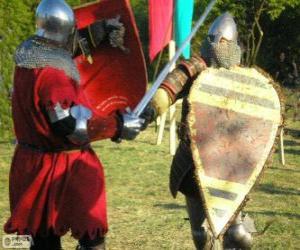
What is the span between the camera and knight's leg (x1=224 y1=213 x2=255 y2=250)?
388cm

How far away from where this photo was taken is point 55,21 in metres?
3.20

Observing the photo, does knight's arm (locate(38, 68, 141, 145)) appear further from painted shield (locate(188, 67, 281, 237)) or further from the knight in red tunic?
painted shield (locate(188, 67, 281, 237))

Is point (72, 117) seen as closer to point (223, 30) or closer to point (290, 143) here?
point (223, 30)

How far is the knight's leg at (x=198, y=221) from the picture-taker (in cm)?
384

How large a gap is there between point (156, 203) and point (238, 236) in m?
2.62

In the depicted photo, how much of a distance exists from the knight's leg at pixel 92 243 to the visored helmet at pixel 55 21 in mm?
986

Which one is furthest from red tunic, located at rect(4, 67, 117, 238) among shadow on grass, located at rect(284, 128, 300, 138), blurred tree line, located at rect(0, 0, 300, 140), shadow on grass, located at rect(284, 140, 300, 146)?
blurred tree line, located at rect(0, 0, 300, 140)

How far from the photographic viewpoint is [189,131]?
3.53m

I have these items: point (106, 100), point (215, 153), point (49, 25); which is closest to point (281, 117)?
point (215, 153)

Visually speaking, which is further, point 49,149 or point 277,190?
point 277,190

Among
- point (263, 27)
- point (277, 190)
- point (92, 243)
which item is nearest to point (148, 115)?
point (92, 243)

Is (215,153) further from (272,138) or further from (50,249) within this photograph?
(50,249)

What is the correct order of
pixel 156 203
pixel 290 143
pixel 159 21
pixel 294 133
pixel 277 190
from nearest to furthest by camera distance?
1. pixel 156 203
2. pixel 277 190
3. pixel 159 21
4. pixel 290 143
5. pixel 294 133

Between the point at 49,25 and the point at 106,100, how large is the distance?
79 cm
